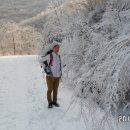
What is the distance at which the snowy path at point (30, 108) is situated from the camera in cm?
959

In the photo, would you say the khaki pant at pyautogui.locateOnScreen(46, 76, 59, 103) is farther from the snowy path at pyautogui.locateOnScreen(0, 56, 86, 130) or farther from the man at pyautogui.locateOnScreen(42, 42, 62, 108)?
the snowy path at pyautogui.locateOnScreen(0, 56, 86, 130)

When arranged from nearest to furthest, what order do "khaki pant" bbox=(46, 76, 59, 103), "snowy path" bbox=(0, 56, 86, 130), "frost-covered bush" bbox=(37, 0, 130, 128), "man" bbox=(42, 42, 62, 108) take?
1. "frost-covered bush" bbox=(37, 0, 130, 128)
2. "snowy path" bbox=(0, 56, 86, 130)
3. "man" bbox=(42, 42, 62, 108)
4. "khaki pant" bbox=(46, 76, 59, 103)

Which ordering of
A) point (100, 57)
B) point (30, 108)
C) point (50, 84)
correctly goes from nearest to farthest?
1. point (100, 57)
2. point (50, 84)
3. point (30, 108)

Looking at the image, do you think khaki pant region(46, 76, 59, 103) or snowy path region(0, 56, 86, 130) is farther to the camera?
khaki pant region(46, 76, 59, 103)

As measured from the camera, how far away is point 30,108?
36.9 ft

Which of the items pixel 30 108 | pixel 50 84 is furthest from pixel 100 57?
pixel 30 108

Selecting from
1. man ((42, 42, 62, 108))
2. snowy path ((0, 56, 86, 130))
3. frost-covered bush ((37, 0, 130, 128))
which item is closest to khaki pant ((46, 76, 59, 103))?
man ((42, 42, 62, 108))

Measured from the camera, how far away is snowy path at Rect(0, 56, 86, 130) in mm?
9586

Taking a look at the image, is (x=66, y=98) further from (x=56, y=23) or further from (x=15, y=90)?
(x=56, y=23)

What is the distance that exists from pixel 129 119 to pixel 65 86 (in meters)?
4.44

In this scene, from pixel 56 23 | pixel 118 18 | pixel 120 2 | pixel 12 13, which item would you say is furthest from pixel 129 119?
pixel 12 13

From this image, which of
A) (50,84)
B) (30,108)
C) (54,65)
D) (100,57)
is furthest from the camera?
(30,108)

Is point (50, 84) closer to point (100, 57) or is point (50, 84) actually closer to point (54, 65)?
point (54, 65)

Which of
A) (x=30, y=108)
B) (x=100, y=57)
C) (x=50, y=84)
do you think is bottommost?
(x=30, y=108)
